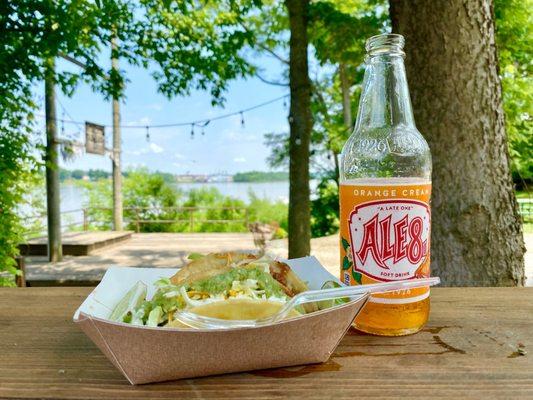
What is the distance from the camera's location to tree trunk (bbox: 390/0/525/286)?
2.10 meters

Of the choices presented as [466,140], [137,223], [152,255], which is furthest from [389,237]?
[137,223]

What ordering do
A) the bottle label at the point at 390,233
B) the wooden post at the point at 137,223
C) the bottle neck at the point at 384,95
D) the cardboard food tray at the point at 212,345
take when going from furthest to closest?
the wooden post at the point at 137,223 → the bottle neck at the point at 384,95 → the bottle label at the point at 390,233 → the cardboard food tray at the point at 212,345

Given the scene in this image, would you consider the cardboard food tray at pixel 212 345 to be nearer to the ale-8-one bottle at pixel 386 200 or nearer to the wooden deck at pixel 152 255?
the ale-8-one bottle at pixel 386 200

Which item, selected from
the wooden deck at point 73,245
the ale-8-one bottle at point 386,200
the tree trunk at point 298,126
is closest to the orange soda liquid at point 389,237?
the ale-8-one bottle at point 386,200

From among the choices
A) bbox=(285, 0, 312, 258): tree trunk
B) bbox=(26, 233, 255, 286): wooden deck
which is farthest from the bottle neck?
bbox=(26, 233, 255, 286): wooden deck

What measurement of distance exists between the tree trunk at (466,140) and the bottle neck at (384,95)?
1344 mm

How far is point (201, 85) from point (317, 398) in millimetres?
5263

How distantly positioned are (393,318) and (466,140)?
1533 millimetres

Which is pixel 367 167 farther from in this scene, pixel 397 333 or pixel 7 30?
pixel 7 30

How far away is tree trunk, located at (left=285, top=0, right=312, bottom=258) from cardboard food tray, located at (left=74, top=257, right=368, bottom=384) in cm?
464

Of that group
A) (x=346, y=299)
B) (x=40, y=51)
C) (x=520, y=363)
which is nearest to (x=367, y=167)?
(x=346, y=299)

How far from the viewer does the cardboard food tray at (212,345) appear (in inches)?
22.3

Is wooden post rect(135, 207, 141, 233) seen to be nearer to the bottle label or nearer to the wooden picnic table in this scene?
the wooden picnic table

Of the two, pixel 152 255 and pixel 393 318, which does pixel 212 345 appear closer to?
pixel 393 318
